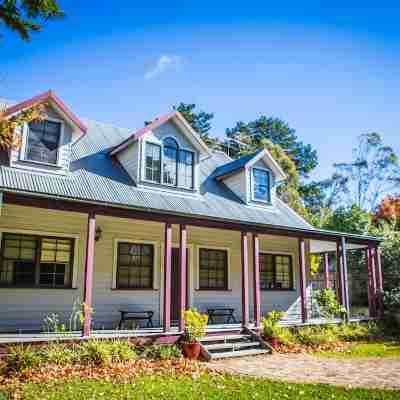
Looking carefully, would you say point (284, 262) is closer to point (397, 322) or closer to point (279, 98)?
point (397, 322)

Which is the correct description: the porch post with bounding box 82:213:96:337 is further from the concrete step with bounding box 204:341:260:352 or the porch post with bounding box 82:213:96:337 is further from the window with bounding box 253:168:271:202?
the window with bounding box 253:168:271:202

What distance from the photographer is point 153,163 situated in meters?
13.3

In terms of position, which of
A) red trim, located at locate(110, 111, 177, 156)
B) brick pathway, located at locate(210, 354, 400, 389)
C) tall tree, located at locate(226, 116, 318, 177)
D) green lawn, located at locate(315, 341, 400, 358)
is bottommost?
green lawn, located at locate(315, 341, 400, 358)

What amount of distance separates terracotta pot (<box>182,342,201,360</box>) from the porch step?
0.17m

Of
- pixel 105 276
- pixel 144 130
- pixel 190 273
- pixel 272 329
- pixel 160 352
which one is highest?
pixel 144 130

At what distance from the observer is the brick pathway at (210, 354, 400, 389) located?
7.55m

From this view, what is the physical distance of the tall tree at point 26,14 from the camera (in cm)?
607

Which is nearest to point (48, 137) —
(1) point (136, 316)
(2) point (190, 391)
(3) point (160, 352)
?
(1) point (136, 316)

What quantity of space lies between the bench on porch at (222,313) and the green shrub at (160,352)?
153 inches

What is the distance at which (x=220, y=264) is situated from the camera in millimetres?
14609

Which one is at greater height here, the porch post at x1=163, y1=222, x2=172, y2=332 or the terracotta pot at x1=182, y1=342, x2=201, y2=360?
the porch post at x1=163, y1=222, x2=172, y2=332

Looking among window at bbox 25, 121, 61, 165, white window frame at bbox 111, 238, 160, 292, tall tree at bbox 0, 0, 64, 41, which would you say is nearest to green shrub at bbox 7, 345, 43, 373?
white window frame at bbox 111, 238, 160, 292

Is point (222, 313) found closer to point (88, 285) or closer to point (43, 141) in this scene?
point (88, 285)

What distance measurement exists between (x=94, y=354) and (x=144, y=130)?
23.5 ft
